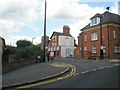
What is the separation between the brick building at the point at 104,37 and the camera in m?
30.1

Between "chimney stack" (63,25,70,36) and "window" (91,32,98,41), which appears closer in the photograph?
"window" (91,32,98,41)

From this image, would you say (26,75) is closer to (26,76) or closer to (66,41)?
(26,76)

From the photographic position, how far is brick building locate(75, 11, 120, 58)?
30078mm

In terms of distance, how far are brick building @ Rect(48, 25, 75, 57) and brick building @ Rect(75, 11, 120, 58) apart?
15.3 meters

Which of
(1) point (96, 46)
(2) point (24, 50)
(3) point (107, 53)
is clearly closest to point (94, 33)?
(1) point (96, 46)

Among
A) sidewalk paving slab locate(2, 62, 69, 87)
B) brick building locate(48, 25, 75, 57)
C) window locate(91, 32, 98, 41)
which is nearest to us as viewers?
sidewalk paving slab locate(2, 62, 69, 87)

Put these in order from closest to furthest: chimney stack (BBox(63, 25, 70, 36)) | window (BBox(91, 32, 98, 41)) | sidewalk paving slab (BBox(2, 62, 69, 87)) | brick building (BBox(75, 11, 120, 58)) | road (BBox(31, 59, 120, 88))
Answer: road (BBox(31, 59, 120, 88)) → sidewalk paving slab (BBox(2, 62, 69, 87)) → brick building (BBox(75, 11, 120, 58)) → window (BBox(91, 32, 98, 41)) → chimney stack (BBox(63, 25, 70, 36))

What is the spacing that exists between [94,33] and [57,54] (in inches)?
857

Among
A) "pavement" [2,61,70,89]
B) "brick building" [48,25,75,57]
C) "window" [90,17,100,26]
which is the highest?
"window" [90,17,100,26]

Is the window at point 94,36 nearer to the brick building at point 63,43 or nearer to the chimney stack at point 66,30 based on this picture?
the brick building at point 63,43

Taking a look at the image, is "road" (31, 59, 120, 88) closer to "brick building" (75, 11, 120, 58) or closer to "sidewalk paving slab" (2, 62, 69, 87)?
"sidewalk paving slab" (2, 62, 69, 87)

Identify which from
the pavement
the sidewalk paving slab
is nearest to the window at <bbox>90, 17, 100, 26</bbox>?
the pavement

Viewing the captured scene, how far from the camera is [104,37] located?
1216 inches

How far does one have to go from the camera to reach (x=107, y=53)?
2980 cm
